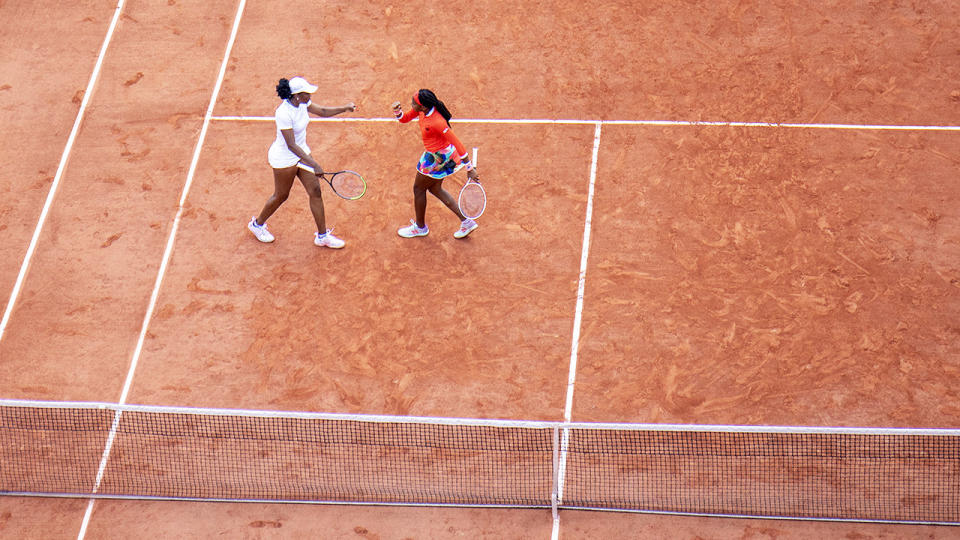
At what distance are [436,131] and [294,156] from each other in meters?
1.40

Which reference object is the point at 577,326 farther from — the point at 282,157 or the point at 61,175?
the point at 61,175

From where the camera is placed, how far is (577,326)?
969 centimetres

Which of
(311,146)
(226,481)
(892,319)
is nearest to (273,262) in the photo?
(311,146)

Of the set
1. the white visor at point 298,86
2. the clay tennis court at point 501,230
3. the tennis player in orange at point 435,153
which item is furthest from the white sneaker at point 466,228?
the white visor at point 298,86

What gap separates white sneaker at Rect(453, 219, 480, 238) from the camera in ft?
34.0

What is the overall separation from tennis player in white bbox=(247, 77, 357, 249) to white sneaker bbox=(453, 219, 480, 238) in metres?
1.19

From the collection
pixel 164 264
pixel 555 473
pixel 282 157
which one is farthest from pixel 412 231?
pixel 555 473

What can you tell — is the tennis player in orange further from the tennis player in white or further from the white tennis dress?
the white tennis dress

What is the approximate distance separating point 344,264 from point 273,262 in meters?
0.72

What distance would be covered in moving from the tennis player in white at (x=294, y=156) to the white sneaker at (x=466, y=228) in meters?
1.19

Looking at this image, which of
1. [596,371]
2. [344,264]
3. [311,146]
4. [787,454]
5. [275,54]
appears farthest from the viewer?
[275,54]

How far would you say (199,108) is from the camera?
469 inches

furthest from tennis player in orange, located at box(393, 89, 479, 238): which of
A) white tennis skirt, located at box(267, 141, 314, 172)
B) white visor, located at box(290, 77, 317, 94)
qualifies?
white tennis skirt, located at box(267, 141, 314, 172)

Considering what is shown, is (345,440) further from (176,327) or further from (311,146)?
(311,146)
